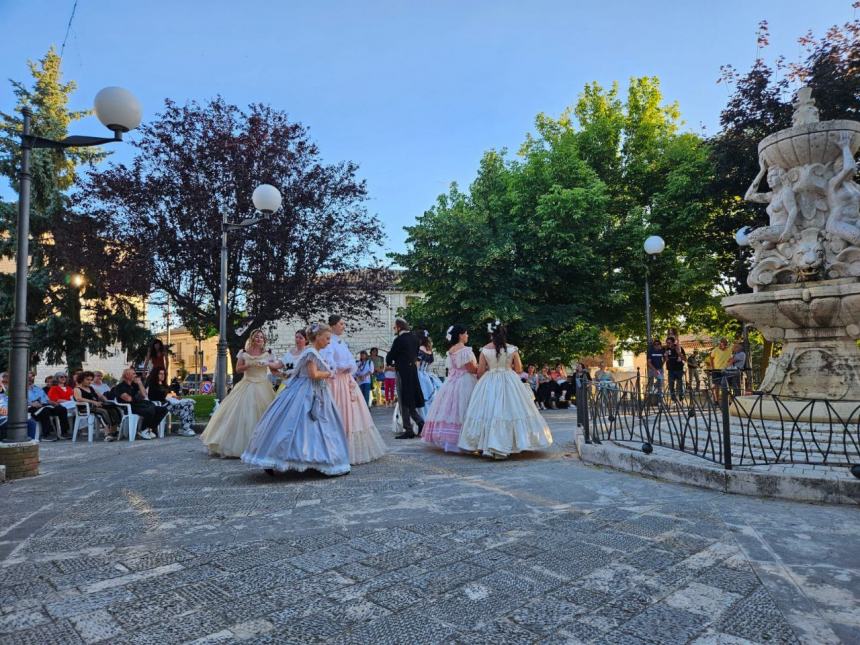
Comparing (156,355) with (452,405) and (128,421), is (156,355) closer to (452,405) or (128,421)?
(128,421)

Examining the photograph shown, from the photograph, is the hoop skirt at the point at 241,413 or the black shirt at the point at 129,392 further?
the black shirt at the point at 129,392

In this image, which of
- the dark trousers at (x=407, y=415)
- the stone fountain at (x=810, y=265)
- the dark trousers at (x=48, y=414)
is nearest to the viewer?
the stone fountain at (x=810, y=265)

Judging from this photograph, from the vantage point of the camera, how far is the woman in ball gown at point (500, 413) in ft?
24.0

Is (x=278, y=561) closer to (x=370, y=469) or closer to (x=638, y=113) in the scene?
(x=370, y=469)

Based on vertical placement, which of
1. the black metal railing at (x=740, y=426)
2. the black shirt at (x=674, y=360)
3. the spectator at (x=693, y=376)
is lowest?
the black metal railing at (x=740, y=426)

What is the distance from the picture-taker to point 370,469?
6.70 m

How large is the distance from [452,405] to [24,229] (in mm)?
6036

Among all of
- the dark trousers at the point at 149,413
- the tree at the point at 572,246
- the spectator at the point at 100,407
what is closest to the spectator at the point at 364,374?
the tree at the point at 572,246

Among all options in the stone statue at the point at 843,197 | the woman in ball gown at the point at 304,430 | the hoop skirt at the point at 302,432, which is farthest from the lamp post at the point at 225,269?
the stone statue at the point at 843,197

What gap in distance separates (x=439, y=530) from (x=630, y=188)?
22.1 meters

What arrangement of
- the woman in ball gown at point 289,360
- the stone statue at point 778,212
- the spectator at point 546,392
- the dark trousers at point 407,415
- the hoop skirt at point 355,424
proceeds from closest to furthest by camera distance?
the hoop skirt at point 355,424
the stone statue at point 778,212
the woman in ball gown at point 289,360
the dark trousers at point 407,415
the spectator at point 546,392

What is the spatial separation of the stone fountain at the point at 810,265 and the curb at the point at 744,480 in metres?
2.73

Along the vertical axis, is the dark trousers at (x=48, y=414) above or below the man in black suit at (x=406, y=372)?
below

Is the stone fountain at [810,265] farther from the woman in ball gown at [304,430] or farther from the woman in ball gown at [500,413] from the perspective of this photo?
the woman in ball gown at [304,430]
